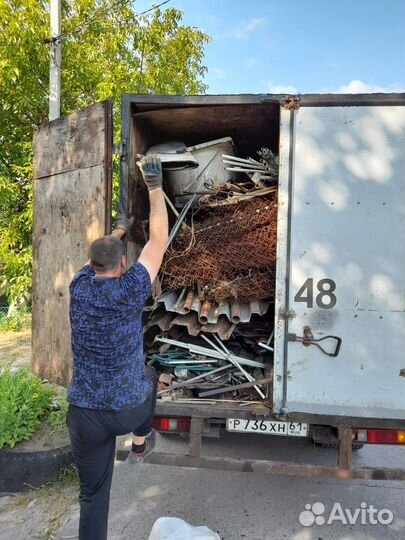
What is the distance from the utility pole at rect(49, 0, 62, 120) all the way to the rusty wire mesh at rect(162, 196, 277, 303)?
427 cm

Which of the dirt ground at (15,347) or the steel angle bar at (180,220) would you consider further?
the dirt ground at (15,347)

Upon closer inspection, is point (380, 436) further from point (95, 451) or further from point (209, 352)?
point (95, 451)

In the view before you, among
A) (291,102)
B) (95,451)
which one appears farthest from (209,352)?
(291,102)

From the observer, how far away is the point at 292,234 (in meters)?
2.49

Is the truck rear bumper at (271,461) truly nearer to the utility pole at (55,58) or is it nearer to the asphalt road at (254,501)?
the asphalt road at (254,501)

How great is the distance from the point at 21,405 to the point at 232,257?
2.15 meters

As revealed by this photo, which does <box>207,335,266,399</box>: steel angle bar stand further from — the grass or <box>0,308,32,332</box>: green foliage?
<box>0,308,32,332</box>: green foliage

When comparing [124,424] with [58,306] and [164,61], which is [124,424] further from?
[164,61]

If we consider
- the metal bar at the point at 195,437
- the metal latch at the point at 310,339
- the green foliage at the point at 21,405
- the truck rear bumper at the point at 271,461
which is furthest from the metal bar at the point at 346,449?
the green foliage at the point at 21,405

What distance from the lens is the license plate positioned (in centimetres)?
251

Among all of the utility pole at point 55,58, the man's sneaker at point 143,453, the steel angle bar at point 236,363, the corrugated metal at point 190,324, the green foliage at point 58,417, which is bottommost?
the green foliage at point 58,417

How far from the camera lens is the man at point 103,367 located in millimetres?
2025

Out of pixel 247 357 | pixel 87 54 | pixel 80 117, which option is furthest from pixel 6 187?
pixel 247 357

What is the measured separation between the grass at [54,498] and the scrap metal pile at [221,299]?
3.31 ft
